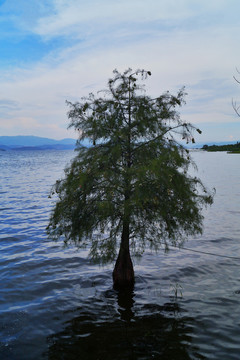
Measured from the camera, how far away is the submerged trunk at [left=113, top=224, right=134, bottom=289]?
14.2 m

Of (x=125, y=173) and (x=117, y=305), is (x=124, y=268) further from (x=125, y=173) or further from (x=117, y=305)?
(x=125, y=173)

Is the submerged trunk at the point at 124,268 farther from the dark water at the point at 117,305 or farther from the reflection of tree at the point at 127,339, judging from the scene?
the reflection of tree at the point at 127,339

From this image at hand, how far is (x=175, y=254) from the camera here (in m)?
21.0

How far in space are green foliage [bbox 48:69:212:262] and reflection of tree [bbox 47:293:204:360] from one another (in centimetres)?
291

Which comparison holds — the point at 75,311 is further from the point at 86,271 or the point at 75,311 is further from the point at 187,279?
the point at 187,279

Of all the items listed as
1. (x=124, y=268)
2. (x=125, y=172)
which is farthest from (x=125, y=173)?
(x=124, y=268)

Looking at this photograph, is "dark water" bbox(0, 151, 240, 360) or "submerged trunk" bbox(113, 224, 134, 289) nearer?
"dark water" bbox(0, 151, 240, 360)

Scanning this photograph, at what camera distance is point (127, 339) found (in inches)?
421

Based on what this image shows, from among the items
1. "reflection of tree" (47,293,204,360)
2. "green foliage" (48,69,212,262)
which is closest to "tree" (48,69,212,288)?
"green foliage" (48,69,212,262)

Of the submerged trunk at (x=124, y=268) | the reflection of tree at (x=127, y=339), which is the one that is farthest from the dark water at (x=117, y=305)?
the submerged trunk at (x=124, y=268)

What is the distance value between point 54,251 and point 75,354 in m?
12.0

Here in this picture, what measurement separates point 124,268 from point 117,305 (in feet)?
6.02

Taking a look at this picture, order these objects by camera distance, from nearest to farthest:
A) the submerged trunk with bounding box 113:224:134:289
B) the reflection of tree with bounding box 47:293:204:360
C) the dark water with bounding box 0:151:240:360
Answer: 1. the reflection of tree with bounding box 47:293:204:360
2. the dark water with bounding box 0:151:240:360
3. the submerged trunk with bounding box 113:224:134:289

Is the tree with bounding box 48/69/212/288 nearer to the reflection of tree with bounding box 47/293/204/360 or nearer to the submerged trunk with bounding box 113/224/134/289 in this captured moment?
the submerged trunk with bounding box 113/224/134/289
